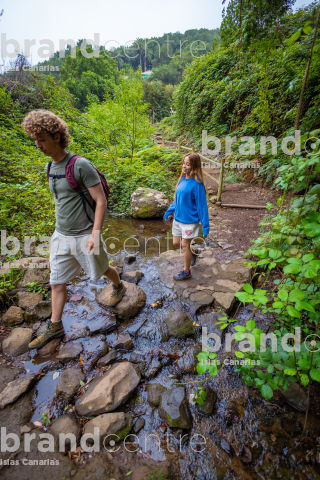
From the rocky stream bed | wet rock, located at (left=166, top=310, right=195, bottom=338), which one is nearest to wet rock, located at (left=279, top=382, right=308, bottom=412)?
the rocky stream bed

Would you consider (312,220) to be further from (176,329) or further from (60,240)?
(60,240)

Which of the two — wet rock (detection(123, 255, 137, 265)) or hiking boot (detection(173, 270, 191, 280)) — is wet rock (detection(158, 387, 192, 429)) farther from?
wet rock (detection(123, 255, 137, 265))

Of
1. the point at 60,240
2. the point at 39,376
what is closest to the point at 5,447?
the point at 39,376

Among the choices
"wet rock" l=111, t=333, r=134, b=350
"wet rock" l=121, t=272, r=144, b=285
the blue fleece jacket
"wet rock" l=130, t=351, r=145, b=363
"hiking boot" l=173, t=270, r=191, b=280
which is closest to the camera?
"wet rock" l=130, t=351, r=145, b=363

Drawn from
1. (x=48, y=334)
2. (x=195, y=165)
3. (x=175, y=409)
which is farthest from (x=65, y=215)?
(x=175, y=409)

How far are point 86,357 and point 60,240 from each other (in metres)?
1.25

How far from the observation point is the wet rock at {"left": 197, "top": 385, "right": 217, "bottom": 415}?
5.23 feet

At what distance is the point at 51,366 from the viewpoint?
6.50 feet

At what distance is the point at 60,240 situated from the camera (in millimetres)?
2010

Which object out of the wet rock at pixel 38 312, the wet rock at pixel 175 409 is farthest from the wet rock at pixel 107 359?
the wet rock at pixel 38 312

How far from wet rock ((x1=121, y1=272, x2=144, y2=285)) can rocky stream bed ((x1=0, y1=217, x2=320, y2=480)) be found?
0.43 m

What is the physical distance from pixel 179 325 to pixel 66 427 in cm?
130

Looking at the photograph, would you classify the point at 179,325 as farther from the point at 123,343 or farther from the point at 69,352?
the point at 69,352

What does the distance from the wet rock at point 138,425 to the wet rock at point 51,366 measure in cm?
93
